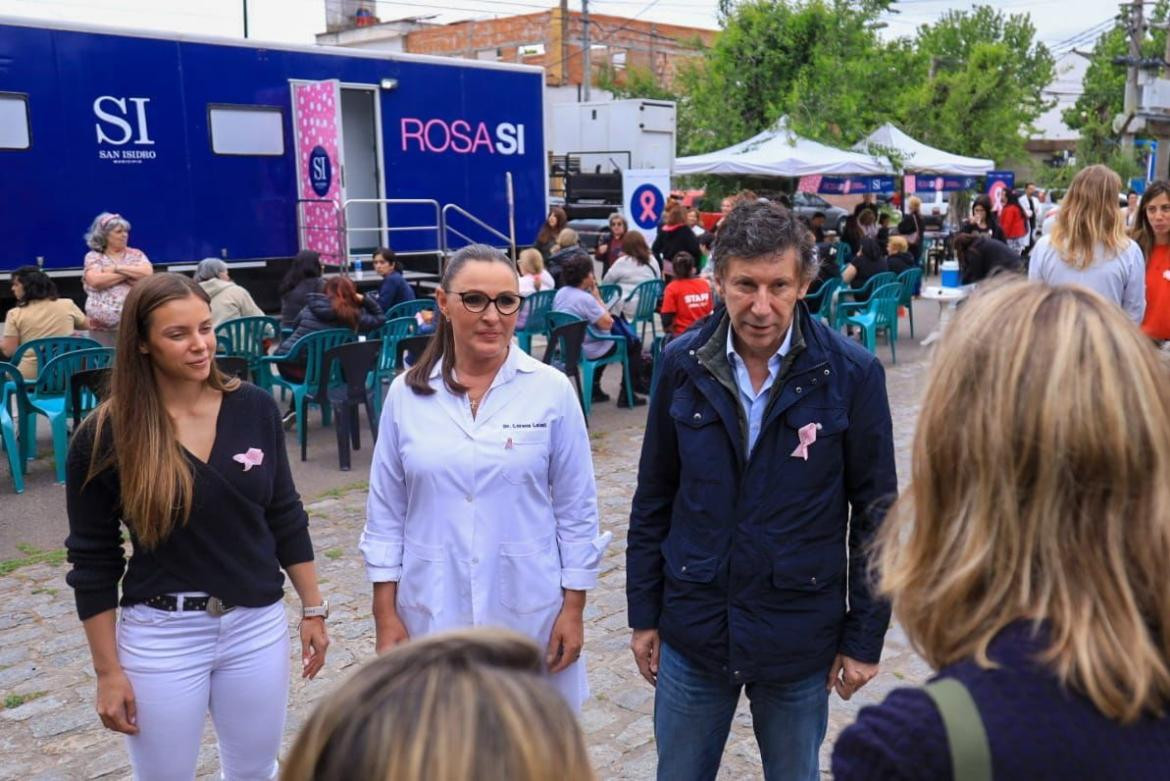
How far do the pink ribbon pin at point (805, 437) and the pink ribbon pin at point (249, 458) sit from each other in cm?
134

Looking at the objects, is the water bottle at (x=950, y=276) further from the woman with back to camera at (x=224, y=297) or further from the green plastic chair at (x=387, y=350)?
the woman with back to camera at (x=224, y=297)

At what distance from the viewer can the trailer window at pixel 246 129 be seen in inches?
483

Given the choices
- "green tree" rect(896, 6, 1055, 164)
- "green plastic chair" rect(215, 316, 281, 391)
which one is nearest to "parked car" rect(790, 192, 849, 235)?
"green tree" rect(896, 6, 1055, 164)

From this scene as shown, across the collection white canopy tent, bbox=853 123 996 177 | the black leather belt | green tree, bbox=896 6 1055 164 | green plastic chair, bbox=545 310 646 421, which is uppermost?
green tree, bbox=896 6 1055 164

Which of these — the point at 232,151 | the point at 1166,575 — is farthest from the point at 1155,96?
the point at 1166,575

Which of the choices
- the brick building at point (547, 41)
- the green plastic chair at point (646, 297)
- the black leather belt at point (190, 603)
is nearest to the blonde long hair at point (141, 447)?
the black leather belt at point (190, 603)

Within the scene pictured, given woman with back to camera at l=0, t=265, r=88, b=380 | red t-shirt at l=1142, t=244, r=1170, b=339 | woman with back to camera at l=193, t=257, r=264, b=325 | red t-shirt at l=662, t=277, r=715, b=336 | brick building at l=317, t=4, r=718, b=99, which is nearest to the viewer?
red t-shirt at l=1142, t=244, r=1170, b=339

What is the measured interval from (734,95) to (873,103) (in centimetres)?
340

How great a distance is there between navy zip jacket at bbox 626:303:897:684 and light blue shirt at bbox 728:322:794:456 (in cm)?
2

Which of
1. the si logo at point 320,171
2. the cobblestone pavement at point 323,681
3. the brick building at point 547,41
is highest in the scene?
the brick building at point 547,41

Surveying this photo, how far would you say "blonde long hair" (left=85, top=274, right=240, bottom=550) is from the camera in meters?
2.51

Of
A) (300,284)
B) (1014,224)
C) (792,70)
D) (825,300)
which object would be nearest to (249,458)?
(300,284)

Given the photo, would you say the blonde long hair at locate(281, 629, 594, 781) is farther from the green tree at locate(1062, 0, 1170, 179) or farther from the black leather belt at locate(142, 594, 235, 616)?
the green tree at locate(1062, 0, 1170, 179)

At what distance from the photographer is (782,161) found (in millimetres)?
A: 16125
